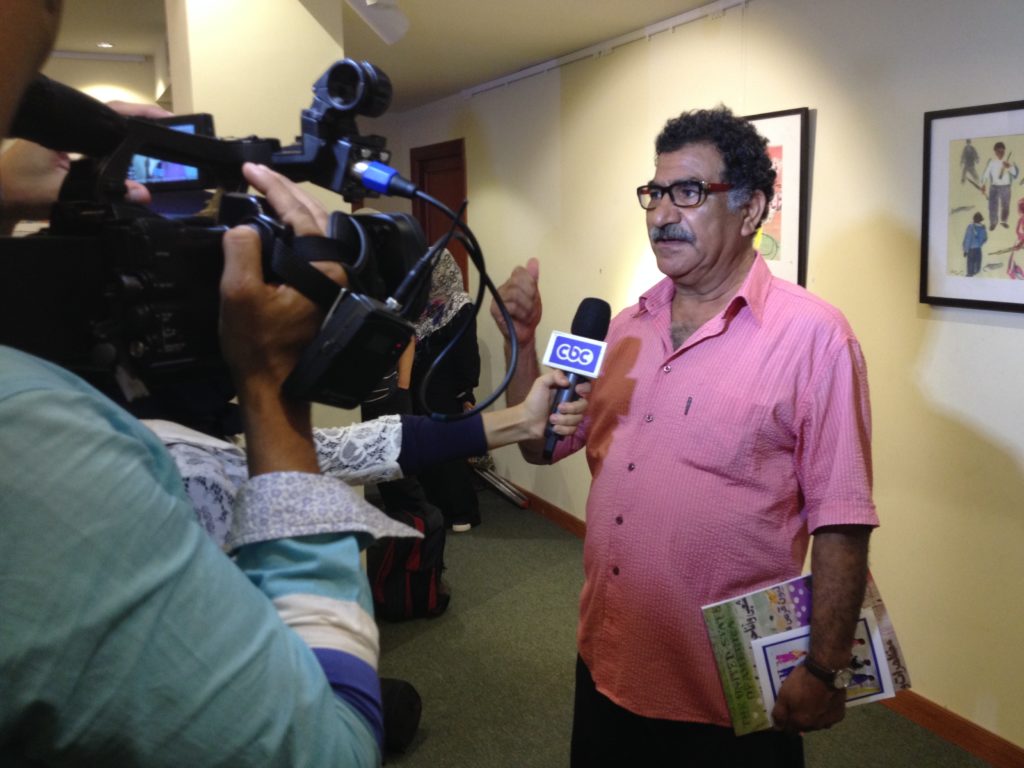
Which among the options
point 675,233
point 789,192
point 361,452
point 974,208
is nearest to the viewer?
point 361,452

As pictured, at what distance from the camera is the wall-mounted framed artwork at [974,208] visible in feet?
6.88

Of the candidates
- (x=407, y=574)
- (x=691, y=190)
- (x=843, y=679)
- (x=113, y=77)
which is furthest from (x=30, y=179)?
(x=113, y=77)

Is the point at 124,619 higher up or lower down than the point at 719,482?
higher up

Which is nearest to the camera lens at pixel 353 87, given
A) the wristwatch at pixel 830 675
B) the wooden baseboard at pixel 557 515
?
the wristwatch at pixel 830 675

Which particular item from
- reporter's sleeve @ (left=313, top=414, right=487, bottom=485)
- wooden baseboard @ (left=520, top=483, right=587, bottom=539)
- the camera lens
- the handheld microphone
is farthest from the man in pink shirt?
wooden baseboard @ (left=520, top=483, right=587, bottom=539)

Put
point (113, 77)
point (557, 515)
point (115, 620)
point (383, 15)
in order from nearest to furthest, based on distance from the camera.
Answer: point (115, 620), point (383, 15), point (557, 515), point (113, 77)

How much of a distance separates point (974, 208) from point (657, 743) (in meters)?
1.72

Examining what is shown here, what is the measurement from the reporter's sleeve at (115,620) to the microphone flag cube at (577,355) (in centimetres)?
92

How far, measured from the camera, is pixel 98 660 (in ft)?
1.41

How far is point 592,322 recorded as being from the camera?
146cm

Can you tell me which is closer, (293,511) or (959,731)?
(293,511)

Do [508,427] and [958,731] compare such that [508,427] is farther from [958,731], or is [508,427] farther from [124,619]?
[958,731]

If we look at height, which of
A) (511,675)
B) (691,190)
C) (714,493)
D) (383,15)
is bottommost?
(511,675)

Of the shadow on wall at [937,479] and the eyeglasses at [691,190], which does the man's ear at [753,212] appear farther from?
the shadow on wall at [937,479]
